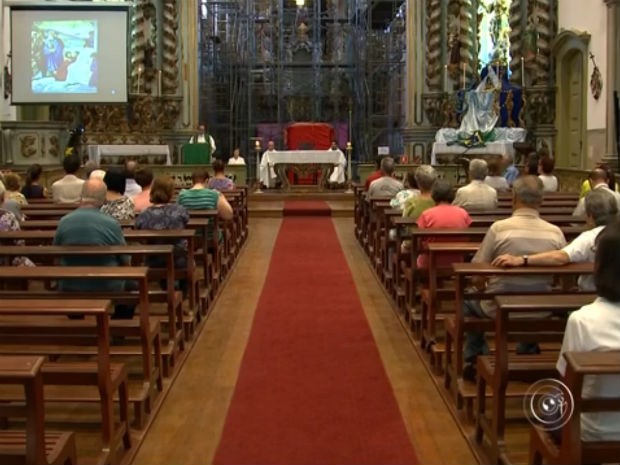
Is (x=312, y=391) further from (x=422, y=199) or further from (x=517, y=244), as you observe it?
(x=422, y=199)

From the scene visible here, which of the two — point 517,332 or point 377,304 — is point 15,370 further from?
point 377,304

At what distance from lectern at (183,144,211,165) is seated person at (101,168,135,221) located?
10.7m

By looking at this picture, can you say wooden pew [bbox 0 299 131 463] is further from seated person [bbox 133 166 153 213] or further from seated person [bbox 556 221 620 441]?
seated person [bbox 133 166 153 213]

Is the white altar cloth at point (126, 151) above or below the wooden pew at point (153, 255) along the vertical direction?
above

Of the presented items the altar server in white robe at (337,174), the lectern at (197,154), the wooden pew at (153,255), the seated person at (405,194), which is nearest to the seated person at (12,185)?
the wooden pew at (153,255)

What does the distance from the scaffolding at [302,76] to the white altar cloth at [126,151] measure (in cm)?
340

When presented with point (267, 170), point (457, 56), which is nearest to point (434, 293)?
point (267, 170)

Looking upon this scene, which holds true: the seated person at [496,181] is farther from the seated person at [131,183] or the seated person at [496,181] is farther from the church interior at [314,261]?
the seated person at [131,183]

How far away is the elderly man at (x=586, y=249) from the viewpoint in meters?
4.71

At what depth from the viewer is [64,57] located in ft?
51.4

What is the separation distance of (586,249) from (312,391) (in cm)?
179

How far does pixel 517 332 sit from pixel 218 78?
19614 millimetres

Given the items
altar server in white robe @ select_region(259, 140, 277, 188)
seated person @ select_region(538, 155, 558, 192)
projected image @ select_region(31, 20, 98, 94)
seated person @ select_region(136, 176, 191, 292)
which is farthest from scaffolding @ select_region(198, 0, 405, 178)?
seated person @ select_region(136, 176, 191, 292)

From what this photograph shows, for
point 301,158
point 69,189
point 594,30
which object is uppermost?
point 594,30
